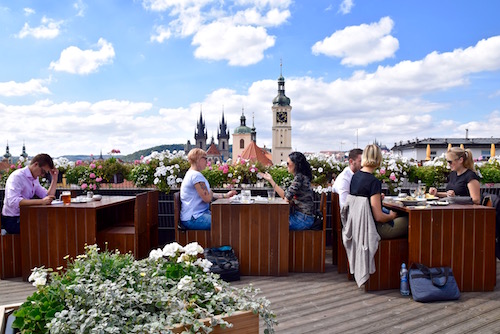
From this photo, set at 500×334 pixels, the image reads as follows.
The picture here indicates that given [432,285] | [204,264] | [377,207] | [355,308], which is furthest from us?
[377,207]

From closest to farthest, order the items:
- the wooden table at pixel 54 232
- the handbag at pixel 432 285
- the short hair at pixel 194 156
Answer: the handbag at pixel 432 285 → the wooden table at pixel 54 232 → the short hair at pixel 194 156

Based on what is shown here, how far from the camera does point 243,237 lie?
450cm

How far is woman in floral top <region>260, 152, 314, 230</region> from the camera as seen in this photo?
4.60 m

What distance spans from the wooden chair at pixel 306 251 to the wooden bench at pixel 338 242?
7.5 inches

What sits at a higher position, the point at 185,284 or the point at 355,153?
the point at 355,153

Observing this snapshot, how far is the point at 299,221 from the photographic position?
4.70 meters

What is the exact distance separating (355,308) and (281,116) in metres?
104

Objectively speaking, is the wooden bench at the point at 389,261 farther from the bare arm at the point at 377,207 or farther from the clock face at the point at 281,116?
the clock face at the point at 281,116

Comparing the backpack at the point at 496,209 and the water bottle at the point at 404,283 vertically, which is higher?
the backpack at the point at 496,209

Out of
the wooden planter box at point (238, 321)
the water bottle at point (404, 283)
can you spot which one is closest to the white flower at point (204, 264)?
the wooden planter box at point (238, 321)

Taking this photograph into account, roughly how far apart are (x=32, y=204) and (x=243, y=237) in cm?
232

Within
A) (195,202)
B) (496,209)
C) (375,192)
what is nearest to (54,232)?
(195,202)

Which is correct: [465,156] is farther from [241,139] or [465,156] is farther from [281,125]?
[241,139]

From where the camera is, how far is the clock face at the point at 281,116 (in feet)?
347
